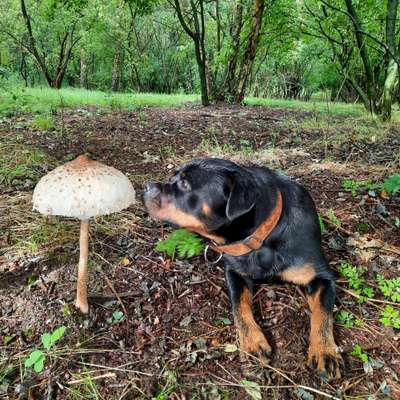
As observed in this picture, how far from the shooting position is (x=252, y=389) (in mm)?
2053

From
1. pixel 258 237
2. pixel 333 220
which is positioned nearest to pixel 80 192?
pixel 258 237

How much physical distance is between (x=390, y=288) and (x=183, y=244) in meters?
1.60

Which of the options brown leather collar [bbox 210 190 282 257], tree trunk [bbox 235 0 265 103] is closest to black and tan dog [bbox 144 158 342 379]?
brown leather collar [bbox 210 190 282 257]

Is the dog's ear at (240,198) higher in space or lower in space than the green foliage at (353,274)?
higher

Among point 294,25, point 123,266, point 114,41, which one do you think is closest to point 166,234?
point 123,266

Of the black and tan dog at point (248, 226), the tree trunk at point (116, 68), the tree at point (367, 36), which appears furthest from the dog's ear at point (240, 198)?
the tree trunk at point (116, 68)

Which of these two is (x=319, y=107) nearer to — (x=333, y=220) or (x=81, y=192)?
(x=333, y=220)

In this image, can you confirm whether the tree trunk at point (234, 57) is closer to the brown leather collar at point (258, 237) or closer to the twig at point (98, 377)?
the brown leather collar at point (258, 237)

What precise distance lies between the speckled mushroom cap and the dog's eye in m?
0.67

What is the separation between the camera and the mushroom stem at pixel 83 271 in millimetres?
2225

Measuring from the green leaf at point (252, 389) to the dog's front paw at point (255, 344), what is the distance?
0.16 m

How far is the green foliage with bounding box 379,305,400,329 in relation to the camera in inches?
96.4

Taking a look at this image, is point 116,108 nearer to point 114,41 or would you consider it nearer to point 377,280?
point 377,280

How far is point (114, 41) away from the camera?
1101 inches
